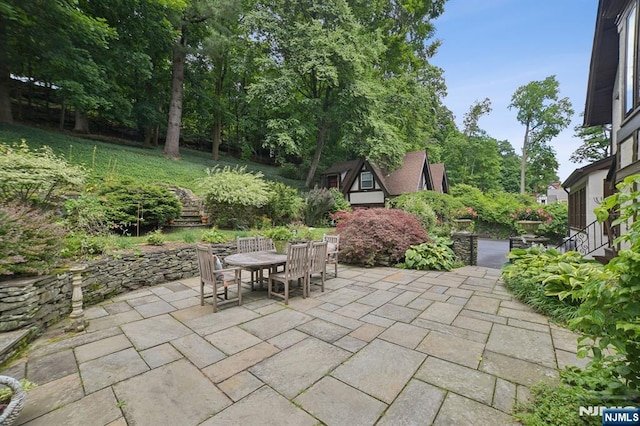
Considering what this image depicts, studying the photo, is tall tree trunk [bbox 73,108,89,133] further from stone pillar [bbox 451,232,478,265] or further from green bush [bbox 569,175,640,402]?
green bush [bbox 569,175,640,402]

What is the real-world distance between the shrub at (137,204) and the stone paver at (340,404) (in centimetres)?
590

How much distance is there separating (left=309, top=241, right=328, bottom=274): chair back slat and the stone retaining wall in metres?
2.73

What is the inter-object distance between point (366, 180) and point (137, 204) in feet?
41.4

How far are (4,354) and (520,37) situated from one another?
12419 millimetres

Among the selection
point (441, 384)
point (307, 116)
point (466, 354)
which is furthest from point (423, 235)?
point (307, 116)

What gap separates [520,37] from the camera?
25.4 ft

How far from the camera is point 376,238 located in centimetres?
688

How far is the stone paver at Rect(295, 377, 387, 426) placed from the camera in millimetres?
1769

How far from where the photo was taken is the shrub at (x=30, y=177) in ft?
A: 13.8

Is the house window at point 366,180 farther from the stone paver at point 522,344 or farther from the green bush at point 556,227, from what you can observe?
the stone paver at point 522,344

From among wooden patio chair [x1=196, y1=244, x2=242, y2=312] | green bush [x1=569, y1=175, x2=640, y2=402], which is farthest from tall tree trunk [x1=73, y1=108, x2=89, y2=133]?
green bush [x1=569, y1=175, x2=640, y2=402]

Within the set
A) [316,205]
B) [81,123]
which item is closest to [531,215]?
[316,205]

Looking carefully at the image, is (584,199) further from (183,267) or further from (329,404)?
(183,267)

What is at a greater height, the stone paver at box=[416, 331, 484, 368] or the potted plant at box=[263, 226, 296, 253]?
the potted plant at box=[263, 226, 296, 253]
